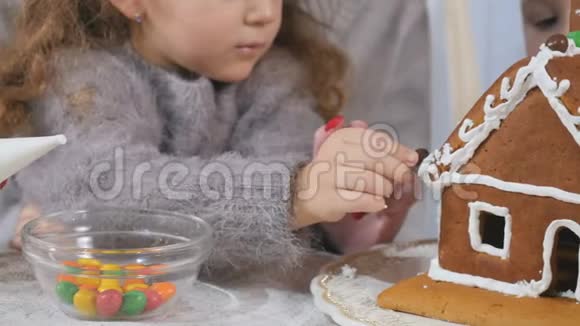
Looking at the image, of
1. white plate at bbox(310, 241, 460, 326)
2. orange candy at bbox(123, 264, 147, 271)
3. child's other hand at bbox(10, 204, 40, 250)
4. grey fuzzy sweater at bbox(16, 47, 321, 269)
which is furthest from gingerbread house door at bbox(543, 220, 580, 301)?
child's other hand at bbox(10, 204, 40, 250)

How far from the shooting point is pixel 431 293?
75 cm

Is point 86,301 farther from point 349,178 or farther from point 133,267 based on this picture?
point 349,178

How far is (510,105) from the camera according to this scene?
73cm

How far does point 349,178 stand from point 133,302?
25 centimetres

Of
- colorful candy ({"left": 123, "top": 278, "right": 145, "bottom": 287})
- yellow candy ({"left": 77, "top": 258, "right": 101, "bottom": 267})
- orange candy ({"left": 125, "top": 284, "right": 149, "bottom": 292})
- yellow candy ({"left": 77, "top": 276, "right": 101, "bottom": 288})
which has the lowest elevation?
orange candy ({"left": 125, "top": 284, "right": 149, "bottom": 292})

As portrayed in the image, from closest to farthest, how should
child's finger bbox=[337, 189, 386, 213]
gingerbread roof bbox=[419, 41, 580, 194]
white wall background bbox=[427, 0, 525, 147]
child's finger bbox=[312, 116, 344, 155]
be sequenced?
gingerbread roof bbox=[419, 41, 580, 194] → child's finger bbox=[337, 189, 386, 213] → child's finger bbox=[312, 116, 344, 155] → white wall background bbox=[427, 0, 525, 147]

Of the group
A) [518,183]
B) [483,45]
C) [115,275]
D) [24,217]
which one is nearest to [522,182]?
[518,183]

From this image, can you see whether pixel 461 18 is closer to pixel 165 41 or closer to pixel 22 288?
pixel 165 41

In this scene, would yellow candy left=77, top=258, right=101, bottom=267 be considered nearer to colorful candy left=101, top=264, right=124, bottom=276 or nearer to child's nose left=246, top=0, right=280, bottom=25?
colorful candy left=101, top=264, right=124, bottom=276

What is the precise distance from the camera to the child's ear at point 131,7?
0.96m

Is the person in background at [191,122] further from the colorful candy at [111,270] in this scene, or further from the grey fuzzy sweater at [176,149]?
the colorful candy at [111,270]

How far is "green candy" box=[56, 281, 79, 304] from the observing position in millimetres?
755

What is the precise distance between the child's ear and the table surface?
313mm

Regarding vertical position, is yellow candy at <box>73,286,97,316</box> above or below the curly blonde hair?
below
